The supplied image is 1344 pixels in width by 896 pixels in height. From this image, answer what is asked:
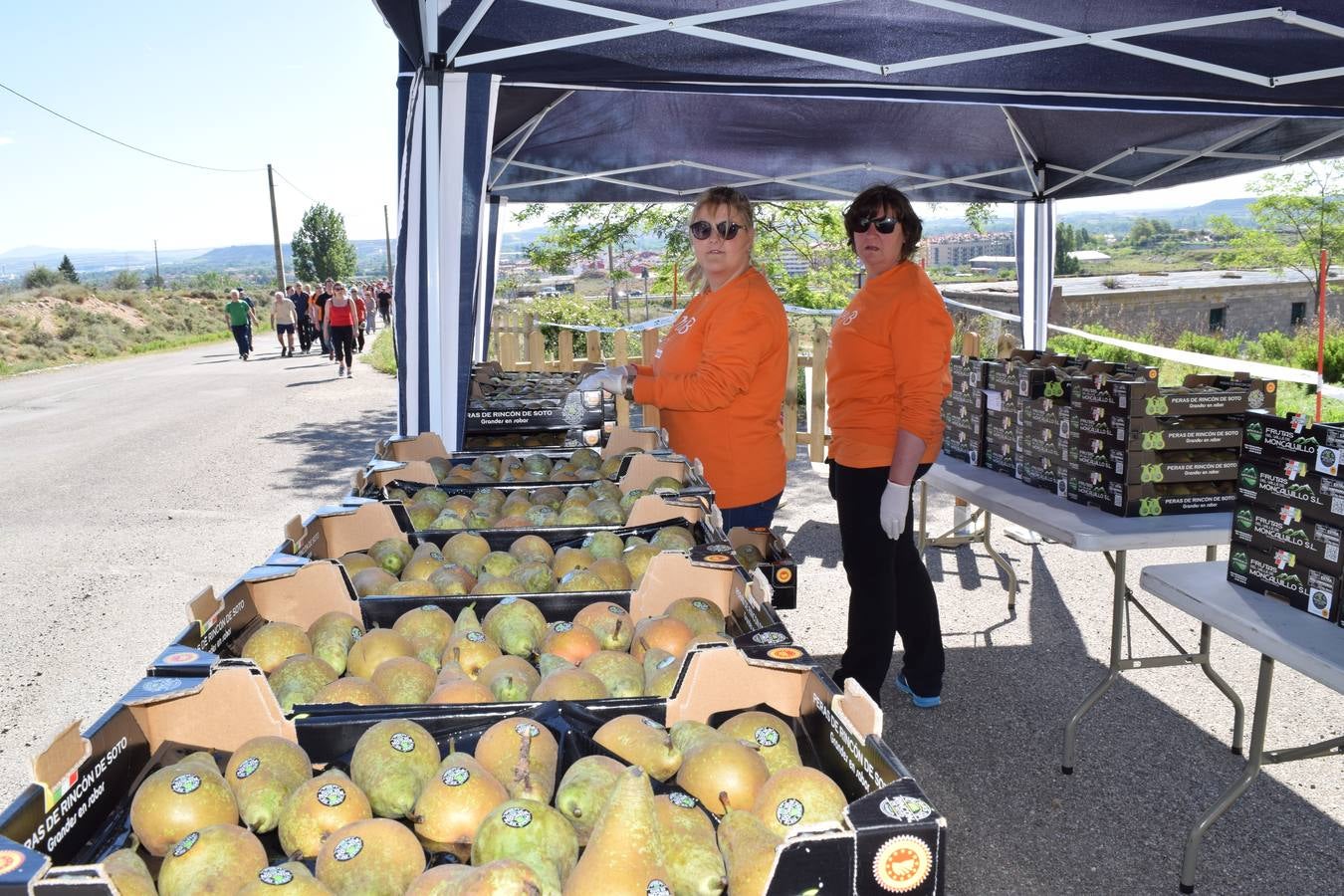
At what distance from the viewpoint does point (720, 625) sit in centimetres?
201

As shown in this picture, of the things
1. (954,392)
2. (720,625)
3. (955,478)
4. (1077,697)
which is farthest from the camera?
(954,392)

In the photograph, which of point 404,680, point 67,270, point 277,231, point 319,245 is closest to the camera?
point 404,680

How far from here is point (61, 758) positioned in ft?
4.20

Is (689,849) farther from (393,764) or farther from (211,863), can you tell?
(211,863)

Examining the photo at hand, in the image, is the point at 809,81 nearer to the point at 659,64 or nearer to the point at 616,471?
the point at 659,64

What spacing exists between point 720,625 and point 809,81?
3475 mm

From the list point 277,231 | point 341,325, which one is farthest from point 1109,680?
point 277,231

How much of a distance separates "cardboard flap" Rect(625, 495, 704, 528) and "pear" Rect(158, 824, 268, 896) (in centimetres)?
149

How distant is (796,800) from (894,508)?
7.37ft

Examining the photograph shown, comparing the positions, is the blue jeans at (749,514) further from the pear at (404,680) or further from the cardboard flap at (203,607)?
the cardboard flap at (203,607)

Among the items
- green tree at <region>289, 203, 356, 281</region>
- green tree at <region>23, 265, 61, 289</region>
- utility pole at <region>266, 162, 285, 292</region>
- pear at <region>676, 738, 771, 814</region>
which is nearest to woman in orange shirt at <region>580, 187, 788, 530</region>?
pear at <region>676, 738, 771, 814</region>

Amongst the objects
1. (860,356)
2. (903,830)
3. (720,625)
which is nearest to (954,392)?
(860,356)

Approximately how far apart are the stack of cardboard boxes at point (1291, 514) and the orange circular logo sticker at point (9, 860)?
10.3ft

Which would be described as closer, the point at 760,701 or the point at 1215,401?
the point at 760,701
